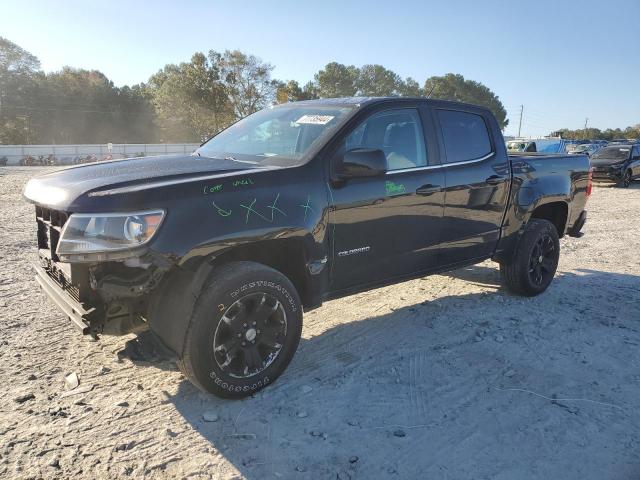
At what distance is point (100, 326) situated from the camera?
9.07ft

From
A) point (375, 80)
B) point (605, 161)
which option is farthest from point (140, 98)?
point (605, 161)

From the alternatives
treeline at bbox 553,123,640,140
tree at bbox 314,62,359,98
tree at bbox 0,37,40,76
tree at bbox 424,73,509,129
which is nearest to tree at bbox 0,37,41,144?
tree at bbox 0,37,40,76

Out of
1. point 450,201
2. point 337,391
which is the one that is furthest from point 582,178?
point 337,391

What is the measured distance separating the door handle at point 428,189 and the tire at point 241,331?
4.67ft

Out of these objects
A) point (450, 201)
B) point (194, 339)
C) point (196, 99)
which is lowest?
point (194, 339)

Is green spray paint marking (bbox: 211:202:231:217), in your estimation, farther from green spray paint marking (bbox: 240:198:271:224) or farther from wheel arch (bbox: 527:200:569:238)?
wheel arch (bbox: 527:200:569:238)

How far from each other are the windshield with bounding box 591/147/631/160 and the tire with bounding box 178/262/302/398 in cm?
2055

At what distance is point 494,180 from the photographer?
184 inches

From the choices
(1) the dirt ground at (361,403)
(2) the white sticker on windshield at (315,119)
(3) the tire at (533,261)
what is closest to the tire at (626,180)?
(3) the tire at (533,261)

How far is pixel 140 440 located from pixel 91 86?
7261 centimetres

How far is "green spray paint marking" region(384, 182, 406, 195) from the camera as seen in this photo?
3725mm

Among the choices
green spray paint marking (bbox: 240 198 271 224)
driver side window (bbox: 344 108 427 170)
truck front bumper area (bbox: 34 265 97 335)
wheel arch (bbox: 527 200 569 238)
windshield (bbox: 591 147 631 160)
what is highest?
windshield (bbox: 591 147 631 160)

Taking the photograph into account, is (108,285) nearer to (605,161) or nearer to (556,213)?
(556,213)

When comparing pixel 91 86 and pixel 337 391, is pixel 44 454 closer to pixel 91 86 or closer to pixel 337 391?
pixel 337 391
